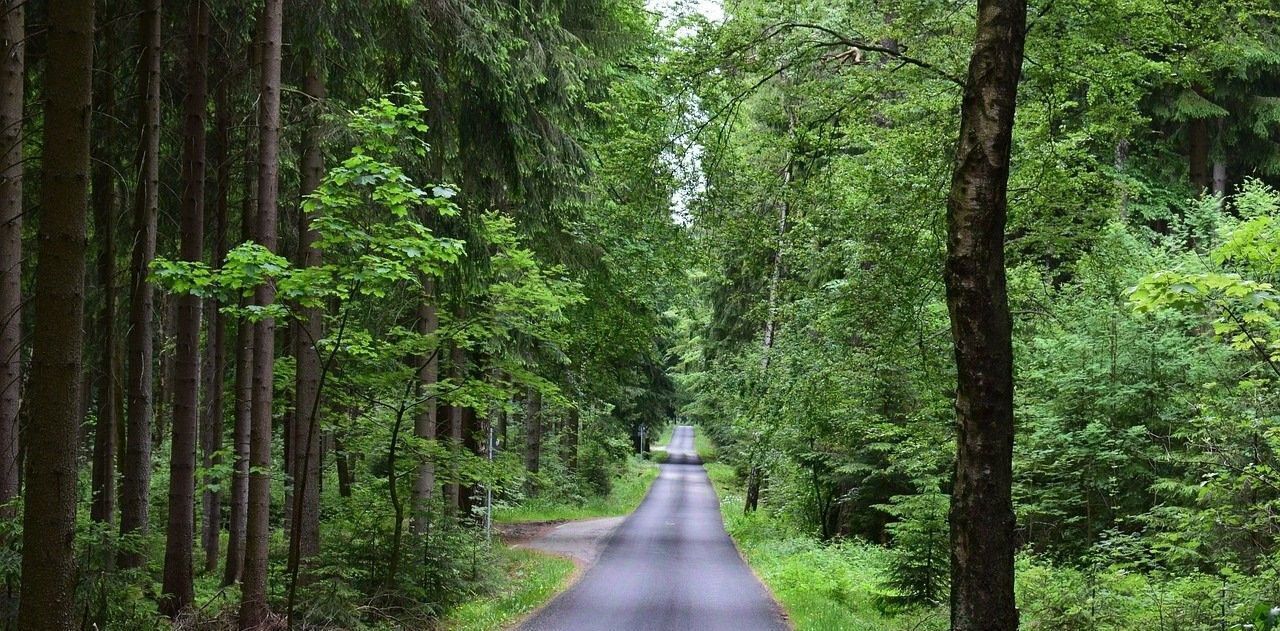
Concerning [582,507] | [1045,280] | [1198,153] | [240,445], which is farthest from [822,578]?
[582,507]

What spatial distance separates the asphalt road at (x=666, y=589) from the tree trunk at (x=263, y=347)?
412cm

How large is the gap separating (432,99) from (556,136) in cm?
239

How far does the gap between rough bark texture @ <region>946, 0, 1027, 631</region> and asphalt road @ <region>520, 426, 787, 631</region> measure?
7.07 metres

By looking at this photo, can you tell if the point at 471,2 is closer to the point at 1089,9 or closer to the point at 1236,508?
the point at 1089,9

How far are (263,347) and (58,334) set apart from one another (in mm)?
3801

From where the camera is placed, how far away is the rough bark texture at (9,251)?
23.4 ft

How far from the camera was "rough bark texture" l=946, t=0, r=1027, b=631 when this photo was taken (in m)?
5.39

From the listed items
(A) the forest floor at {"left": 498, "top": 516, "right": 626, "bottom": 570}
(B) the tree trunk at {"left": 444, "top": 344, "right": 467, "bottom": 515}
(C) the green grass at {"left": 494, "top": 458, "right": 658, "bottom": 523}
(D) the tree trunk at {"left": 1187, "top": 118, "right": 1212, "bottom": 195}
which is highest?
(D) the tree trunk at {"left": 1187, "top": 118, "right": 1212, "bottom": 195}

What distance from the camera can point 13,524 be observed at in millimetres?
6684

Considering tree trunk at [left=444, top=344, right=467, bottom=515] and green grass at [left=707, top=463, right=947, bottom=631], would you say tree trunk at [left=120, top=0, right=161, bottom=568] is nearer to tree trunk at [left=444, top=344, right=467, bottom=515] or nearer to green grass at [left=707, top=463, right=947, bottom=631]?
tree trunk at [left=444, top=344, right=467, bottom=515]

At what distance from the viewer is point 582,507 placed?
32.8m

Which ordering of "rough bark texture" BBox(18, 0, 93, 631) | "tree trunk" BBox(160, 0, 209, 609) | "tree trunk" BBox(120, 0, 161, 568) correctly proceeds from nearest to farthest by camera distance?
1. "rough bark texture" BBox(18, 0, 93, 631)
2. "tree trunk" BBox(120, 0, 161, 568)
3. "tree trunk" BBox(160, 0, 209, 609)

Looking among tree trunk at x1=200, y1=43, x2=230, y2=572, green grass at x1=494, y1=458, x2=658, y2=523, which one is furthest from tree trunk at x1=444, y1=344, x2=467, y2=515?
green grass at x1=494, y1=458, x2=658, y2=523

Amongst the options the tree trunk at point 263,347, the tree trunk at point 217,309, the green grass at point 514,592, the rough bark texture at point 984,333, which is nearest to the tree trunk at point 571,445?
the green grass at point 514,592
